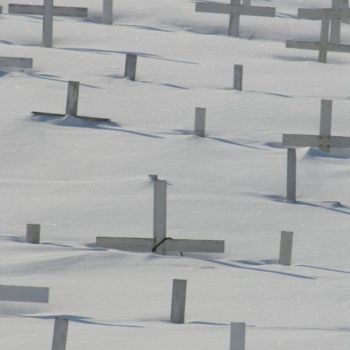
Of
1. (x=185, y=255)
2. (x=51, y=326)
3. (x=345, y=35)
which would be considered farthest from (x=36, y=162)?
(x=345, y=35)

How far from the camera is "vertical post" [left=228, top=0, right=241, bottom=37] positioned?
2261 cm

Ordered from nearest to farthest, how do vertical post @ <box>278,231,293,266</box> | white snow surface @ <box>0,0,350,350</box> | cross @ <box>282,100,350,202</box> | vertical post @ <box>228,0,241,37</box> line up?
1. white snow surface @ <box>0,0,350,350</box>
2. vertical post @ <box>278,231,293,266</box>
3. cross @ <box>282,100,350,202</box>
4. vertical post @ <box>228,0,241,37</box>

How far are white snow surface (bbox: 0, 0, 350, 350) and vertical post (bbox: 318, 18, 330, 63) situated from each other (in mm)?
209

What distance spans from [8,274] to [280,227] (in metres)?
3.22

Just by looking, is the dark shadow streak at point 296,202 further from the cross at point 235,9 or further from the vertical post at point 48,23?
the cross at point 235,9

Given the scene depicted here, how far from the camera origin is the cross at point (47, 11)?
Answer: 2122cm

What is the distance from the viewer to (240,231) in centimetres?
1494

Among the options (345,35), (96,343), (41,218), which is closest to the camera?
(96,343)

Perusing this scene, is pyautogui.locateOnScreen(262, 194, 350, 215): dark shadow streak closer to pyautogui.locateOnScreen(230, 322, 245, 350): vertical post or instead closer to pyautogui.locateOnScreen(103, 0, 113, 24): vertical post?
pyautogui.locateOnScreen(230, 322, 245, 350): vertical post

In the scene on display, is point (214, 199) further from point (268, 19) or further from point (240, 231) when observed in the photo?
point (268, 19)

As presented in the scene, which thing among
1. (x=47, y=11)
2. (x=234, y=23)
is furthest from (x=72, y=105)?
(x=234, y=23)

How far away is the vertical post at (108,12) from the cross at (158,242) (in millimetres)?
9938

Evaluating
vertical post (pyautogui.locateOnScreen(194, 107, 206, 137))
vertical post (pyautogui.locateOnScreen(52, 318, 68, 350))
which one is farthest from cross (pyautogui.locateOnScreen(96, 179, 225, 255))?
vertical post (pyautogui.locateOnScreen(52, 318, 68, 350))

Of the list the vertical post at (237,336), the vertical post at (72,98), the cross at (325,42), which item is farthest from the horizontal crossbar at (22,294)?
the cross at (325,42)
